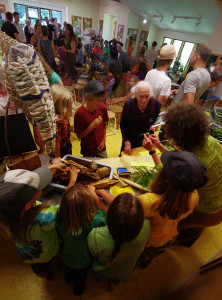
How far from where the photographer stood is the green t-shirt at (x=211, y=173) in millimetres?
1396

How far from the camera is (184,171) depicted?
1072mm

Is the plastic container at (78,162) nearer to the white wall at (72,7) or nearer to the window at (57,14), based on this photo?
the white wall at (72,7)

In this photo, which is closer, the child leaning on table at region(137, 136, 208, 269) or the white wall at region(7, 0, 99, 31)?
the child leaning on table at region(137, 136, 208, 269)

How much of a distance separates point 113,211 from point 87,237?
15.0 inches

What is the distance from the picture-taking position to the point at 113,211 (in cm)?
104

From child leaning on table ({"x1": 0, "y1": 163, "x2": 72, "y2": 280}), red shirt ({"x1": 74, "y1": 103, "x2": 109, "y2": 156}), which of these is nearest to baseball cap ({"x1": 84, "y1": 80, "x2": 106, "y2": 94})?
red shirt ({"x1": 74, "y1": 103, "x2": 109, "y2": 156})

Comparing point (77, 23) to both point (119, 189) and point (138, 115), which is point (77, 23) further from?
point (119, 189)

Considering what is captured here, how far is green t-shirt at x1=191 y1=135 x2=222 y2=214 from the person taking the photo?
1.40 meters

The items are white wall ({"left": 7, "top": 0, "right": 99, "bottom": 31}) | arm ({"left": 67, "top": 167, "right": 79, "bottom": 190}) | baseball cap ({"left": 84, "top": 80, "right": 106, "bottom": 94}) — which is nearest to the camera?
arm ({"left": 67, "top": 167, "right": 79, "bottom": 190})

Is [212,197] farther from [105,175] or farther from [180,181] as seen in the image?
[105,175]

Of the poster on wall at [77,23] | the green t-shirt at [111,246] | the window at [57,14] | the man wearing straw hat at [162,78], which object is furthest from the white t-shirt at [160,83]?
the window at [57,14]

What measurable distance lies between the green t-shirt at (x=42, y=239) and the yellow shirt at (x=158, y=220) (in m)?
0.67

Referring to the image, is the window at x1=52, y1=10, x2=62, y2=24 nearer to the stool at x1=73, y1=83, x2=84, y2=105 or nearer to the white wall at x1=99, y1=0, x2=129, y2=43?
the white wall at x1=99, y1=0, x2=129, y2=43

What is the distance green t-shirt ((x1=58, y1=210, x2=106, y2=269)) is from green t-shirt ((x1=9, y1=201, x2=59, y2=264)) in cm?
7
